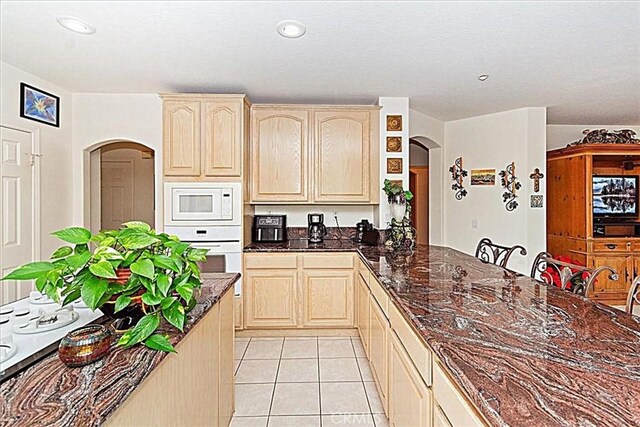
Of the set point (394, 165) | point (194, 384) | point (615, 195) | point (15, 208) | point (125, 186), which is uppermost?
point (394, 165)

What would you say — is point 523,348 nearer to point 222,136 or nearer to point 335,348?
point 335,348

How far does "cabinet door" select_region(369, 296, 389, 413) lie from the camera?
2166 mm

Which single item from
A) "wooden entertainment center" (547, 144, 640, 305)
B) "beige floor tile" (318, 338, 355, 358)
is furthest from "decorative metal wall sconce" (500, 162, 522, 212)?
"beige floor tile" (318, 338, 355, 358)

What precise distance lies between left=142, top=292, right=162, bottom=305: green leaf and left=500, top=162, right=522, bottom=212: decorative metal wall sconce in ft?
15.0

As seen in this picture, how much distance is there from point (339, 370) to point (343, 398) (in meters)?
0.45

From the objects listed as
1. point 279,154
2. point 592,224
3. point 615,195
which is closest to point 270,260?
point 279,154

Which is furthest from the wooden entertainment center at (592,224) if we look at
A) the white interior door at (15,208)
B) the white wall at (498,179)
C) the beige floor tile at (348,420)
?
the white interior door at (15,208)

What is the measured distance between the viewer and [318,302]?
3.79 metres

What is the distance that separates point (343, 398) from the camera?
8.45 ft

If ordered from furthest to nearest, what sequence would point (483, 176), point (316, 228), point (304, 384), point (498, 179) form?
point (483, 176) < point (498, 179) < point (316, 228) < point (304, 384)

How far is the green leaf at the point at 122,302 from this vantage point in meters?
1.16

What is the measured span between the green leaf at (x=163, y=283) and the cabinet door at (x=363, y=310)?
2015mm

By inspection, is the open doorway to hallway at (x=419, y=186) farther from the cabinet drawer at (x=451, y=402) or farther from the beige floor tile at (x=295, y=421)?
the cabinet drawer at (x=451, y=402)

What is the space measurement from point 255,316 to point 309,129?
2.02 metres
